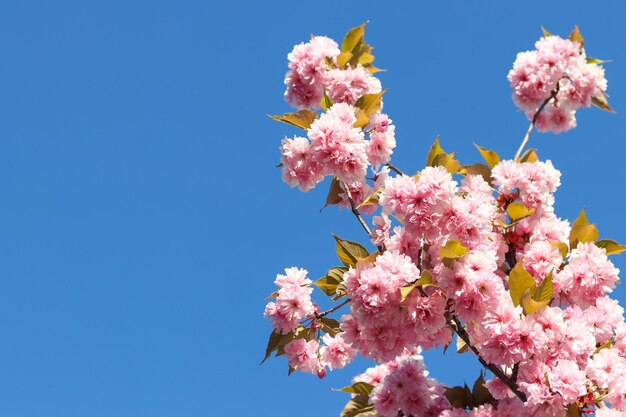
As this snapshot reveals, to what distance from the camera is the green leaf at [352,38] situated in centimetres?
536

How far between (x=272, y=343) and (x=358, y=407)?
0.75 m

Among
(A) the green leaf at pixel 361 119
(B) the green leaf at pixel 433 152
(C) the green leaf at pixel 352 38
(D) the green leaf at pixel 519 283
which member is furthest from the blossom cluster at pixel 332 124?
(D) the green leaf at pixel 519 283

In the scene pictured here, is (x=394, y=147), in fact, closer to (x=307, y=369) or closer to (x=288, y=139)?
(x=288, y=139)

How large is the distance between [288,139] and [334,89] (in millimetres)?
614

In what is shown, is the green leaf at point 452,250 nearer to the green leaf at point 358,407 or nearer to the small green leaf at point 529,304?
the small green leaf at point 529,304

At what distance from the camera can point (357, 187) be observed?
517 centimetres

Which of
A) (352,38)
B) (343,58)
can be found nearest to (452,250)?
(343,58)

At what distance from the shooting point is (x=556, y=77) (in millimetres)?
5500

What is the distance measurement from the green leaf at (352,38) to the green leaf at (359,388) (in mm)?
2369

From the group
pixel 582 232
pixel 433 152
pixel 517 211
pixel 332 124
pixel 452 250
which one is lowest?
Answer: pixel 452 250

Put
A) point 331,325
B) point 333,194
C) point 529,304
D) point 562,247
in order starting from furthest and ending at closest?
point 333,194 → point 331,325 → point 562,247 → point 529,304

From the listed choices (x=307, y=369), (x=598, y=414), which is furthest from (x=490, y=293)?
(x=307, y=369)

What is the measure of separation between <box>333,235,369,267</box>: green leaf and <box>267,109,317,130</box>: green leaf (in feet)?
3.08

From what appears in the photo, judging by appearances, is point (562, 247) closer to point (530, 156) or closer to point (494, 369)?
point (530, 156)
